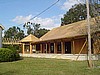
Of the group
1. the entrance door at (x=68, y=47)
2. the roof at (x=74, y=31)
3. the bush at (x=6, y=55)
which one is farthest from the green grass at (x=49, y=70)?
the entrance door at (x=68, y=47)

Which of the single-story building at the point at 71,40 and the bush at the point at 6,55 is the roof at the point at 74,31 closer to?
the single-story building at the point at 71,40

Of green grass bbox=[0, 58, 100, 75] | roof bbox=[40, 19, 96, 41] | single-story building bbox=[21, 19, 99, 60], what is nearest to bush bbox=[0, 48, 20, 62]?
green grass bbox=[0, 58, 100, 75]

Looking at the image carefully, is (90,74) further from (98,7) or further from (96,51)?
(96,51)

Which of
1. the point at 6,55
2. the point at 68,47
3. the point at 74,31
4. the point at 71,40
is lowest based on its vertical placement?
the point at 6,55

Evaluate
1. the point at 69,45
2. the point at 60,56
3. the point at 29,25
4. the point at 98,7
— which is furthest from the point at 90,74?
the point at 29,25

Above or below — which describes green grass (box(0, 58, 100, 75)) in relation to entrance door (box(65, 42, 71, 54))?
below

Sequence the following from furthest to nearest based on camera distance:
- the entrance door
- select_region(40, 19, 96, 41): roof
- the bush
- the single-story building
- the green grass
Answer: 1. the entrance door
2. the single-story building
3. select_region(40, 19, 96, 41): roof
4. the bush
5. the green grass

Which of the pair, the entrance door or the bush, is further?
the entrance door

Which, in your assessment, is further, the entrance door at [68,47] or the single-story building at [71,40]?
the entrance door at [68,47]

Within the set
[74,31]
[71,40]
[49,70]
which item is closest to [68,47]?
[71,40]

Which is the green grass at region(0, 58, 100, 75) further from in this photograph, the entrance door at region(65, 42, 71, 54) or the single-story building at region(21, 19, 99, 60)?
the entrance door at region(65, 42, 71, 54)

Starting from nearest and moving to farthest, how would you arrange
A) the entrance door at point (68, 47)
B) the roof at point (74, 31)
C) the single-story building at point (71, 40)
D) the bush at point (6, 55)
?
1. the bush at point (6, 55)
2. the roof at point (74, 31)
3. the single-story building at point (71, 40)
4. the entrance door at point (68, 47)

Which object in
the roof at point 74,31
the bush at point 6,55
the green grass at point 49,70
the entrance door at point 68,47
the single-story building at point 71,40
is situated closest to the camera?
the green grass at point 49,70

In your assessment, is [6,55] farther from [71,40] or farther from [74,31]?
[74,31]
